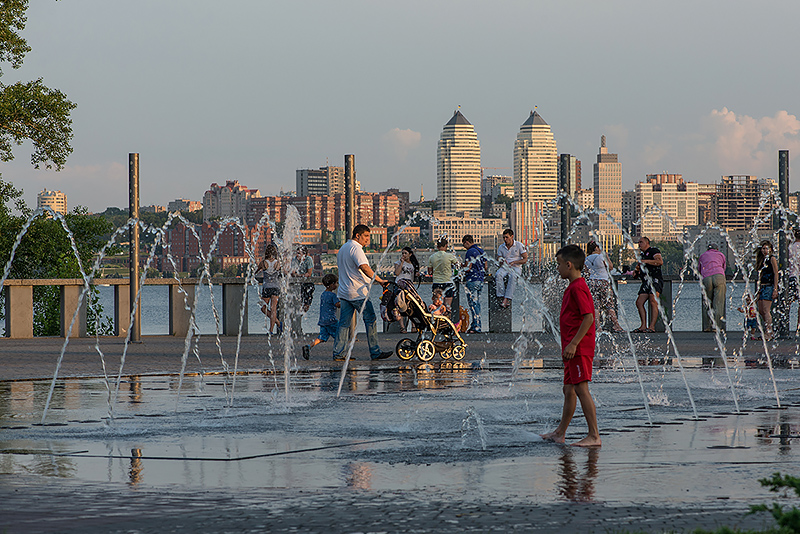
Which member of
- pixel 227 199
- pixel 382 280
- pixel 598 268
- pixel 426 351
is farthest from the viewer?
pixel 227 199

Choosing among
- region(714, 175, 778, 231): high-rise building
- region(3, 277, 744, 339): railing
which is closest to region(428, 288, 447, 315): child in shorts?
region(3, 277, 744, 339): railing

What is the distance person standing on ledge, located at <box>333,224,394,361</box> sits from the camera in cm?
1591

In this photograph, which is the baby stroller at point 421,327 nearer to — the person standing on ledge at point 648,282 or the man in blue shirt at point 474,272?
the man in blue shirt at point 474,272

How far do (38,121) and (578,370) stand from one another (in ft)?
57.7

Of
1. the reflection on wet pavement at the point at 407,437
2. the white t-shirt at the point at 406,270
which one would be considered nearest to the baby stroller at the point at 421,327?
the reflection on wet pavement at the point at 407,437

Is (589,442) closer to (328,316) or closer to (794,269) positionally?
(328,316)

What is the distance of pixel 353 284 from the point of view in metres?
15.9

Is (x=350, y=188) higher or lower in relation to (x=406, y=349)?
higher

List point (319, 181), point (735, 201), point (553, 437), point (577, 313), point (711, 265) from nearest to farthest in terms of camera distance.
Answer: point (553, 437)
point (577, 313)
point (711, 265)
point (735, 201)
point (319, 181)

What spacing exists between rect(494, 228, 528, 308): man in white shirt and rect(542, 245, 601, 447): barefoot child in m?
12.4

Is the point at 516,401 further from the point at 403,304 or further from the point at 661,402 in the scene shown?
the point at 403,304

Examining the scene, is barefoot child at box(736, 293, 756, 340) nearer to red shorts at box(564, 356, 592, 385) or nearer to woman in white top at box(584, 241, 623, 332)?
woman in white top at box(584, 241, 623, 332)

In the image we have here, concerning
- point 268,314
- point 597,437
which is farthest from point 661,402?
point 268,314

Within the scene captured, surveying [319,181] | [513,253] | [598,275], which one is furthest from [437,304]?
[319,181]
